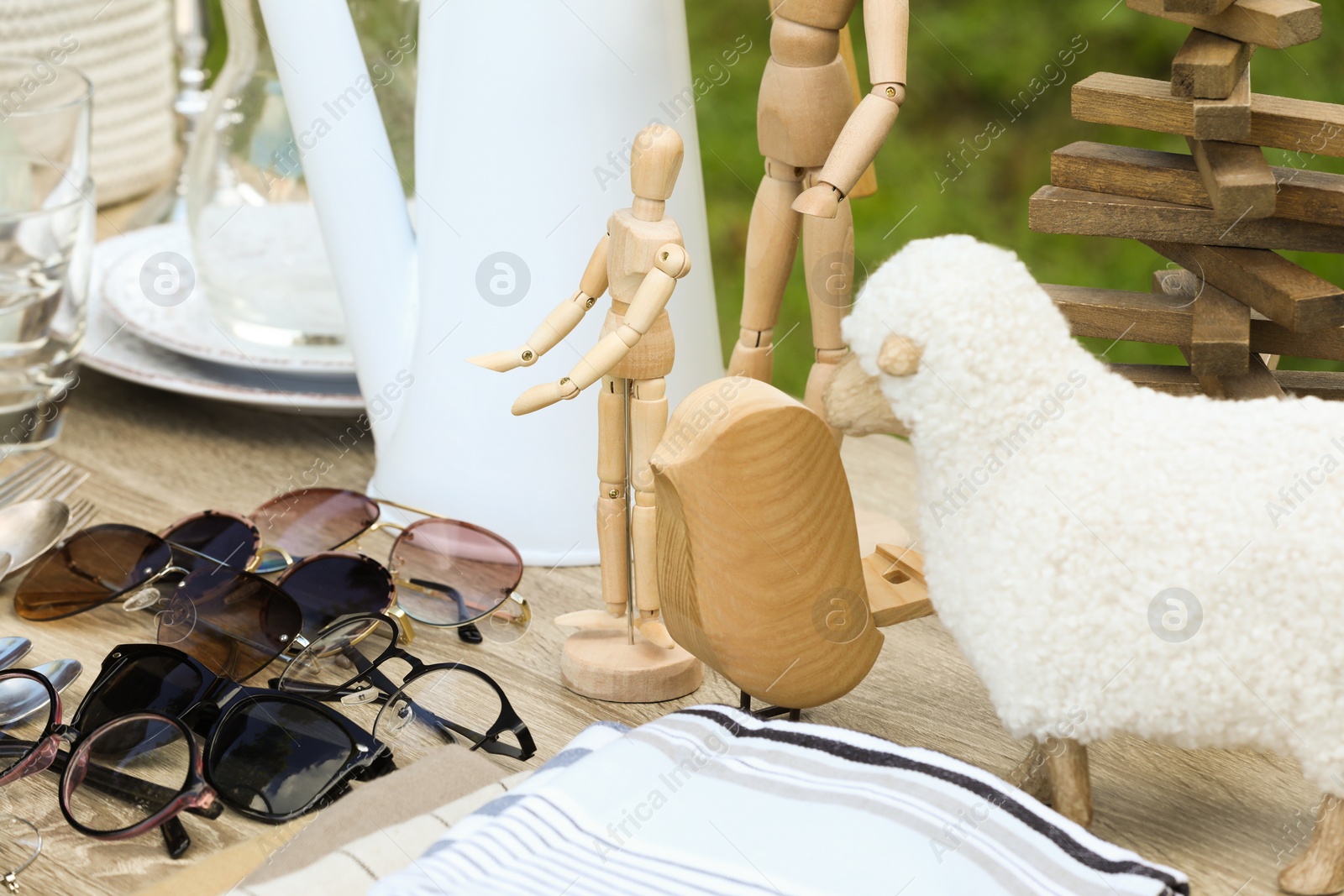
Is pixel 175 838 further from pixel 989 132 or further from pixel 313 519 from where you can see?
pixel 989 132

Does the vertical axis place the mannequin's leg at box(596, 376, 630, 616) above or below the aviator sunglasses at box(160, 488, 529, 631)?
above

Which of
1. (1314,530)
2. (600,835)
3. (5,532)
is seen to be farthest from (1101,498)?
(5,532)

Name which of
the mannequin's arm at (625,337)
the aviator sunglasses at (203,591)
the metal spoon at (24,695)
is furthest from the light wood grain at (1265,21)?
the metal spoon at (24,695)

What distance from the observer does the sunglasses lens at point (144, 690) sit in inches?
20.7

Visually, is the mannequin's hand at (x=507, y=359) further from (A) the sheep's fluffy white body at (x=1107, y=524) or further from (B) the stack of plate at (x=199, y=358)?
(B) the stack of plate at (x=199, y=358)

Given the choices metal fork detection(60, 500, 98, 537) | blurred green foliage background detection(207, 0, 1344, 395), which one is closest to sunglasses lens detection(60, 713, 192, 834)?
metal fork detection(60, 500, 98, 537)

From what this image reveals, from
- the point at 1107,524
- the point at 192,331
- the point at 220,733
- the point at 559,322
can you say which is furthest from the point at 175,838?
the point at 192,331

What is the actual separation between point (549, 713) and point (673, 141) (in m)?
0.25

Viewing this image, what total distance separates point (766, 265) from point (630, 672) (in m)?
0.22

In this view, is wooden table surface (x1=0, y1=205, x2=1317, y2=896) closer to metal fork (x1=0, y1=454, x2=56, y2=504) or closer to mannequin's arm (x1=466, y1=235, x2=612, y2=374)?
metal fork (x1=0, y1=454, x2=56, y2=504)

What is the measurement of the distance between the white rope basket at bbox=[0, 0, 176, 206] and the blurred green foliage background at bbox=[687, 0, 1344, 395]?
0.63 meters

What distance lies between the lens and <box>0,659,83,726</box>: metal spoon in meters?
0.54

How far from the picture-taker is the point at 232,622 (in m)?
0.59

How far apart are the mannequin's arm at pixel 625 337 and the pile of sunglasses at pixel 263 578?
147mm
